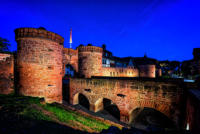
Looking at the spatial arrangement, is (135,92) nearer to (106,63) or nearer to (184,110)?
(184,110)

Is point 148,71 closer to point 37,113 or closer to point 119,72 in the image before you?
point 119,72

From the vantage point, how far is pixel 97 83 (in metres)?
9.20

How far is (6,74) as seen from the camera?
8.20 m

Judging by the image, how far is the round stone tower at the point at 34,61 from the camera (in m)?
7.73

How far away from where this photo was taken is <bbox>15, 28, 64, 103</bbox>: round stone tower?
7.73 metres

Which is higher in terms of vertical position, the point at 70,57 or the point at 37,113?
the point at 70,57

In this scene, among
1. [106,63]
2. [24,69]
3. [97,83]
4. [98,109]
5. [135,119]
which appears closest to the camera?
[24,69]

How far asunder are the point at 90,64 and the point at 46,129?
9.78 metres

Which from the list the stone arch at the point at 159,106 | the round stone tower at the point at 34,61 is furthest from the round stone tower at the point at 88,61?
the stone arch at the point at 159,106

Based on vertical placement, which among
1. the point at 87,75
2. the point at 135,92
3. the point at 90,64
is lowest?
the point at 135,92

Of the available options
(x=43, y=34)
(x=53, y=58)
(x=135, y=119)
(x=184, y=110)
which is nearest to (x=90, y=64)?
(x=53, y=58)

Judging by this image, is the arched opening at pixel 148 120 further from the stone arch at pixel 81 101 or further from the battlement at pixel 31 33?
the battlement at pixel 31 33

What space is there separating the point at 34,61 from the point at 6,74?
321 cm

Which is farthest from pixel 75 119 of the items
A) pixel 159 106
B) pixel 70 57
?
pixel 70 57
